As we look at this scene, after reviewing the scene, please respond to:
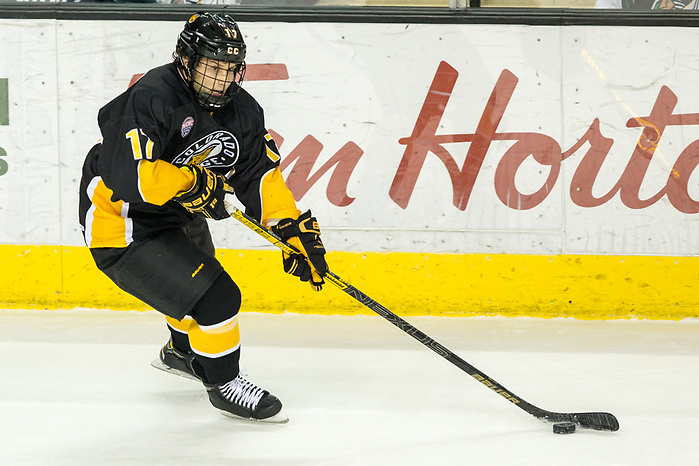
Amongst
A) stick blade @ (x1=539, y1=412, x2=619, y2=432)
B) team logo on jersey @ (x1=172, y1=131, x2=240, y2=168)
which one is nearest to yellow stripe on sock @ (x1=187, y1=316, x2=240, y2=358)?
team logo on jersey @ (x1=172, y1=131, x2=240, y2=168)

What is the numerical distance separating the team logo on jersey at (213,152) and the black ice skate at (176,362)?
0.60 m

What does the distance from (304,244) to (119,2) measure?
5.69ft

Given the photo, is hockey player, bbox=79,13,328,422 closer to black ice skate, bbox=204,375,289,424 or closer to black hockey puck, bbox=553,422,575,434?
black ice skate, bbox=204,375,289,424

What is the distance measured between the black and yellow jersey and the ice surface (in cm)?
53

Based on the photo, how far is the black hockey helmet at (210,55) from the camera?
6.63 ft

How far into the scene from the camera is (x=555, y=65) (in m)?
3.24

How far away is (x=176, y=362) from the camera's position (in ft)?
8.20

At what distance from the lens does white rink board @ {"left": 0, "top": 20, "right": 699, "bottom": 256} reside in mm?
3227

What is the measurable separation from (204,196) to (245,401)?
57 cm

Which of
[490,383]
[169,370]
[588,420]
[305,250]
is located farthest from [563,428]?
[169,370]

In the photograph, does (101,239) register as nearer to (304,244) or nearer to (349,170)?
(304,244)

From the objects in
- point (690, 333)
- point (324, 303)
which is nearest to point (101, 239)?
point (324, 303)

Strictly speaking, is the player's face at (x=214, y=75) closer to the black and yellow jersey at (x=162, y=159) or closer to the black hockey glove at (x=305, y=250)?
the black and yellow jersey at (x=162, y=159)

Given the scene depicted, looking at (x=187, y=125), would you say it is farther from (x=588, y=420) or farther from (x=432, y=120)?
(x=432, y=120)
